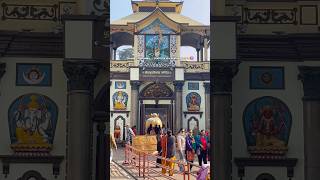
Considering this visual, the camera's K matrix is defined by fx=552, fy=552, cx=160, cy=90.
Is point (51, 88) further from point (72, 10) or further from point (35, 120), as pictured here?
point (72, 10)

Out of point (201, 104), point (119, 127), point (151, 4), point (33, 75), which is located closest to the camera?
point (33, 75)

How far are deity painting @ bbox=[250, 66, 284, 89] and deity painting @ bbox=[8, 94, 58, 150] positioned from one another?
11.9ft

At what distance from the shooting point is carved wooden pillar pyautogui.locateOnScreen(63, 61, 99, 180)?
31.6 ft

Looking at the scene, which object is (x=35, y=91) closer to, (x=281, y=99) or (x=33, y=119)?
(x=33, y=119)

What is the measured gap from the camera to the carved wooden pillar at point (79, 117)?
31.6 ft

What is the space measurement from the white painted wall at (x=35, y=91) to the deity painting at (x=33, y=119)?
76mm

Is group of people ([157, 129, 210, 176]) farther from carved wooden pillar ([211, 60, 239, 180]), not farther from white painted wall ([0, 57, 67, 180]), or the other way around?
white painted wall ([0, 57, 67, 180])

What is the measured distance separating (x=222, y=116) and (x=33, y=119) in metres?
3.40

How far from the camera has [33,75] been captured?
998 centimetres

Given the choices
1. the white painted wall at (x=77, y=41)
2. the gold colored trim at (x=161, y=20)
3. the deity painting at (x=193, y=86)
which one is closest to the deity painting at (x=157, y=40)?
the gold colored trim at (x=161, y=20)

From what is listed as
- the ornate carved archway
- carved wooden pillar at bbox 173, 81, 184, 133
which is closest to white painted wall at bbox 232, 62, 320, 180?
carved wooden pillar at bbox 173, 81, 184, 133

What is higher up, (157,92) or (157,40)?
(157,40)

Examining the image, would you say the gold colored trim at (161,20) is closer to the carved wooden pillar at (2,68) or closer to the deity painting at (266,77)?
the deity painting at (266,77)

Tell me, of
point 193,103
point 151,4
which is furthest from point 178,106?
point 151,4
